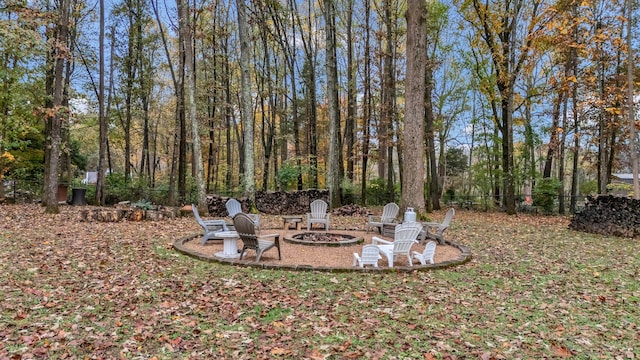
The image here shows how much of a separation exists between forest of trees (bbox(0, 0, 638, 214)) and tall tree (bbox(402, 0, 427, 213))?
35 millimetres

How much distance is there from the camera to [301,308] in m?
4.08

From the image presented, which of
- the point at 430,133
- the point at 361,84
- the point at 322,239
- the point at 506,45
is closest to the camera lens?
the point at 322,239

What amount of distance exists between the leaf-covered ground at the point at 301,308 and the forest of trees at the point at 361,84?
4.95 m

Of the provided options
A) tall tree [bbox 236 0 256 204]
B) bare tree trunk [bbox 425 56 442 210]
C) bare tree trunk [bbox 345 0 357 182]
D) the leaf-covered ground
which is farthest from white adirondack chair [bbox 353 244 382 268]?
bare tree trunk [bbox 345 0 357 182]

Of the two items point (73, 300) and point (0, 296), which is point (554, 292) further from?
point (0, 296)

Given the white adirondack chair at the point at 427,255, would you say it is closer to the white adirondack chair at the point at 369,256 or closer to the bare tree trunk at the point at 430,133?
the white adirondack chair at the point at 369,256

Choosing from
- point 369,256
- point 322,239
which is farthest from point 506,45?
point 369,256

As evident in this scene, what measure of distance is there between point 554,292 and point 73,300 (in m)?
5.82

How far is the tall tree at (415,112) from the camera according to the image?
9.84 meters

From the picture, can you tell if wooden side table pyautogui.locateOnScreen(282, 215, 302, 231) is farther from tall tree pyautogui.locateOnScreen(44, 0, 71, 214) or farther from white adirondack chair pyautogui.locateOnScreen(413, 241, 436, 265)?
tall tree pyautogui.locateOnScreen(44, 0, 71, 214)

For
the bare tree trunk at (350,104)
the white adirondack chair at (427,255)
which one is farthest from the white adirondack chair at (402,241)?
the bare tree trunk at (350,104)

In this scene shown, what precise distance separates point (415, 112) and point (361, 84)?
8553 millimetres

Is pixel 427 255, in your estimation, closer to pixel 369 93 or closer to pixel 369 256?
pixel 369 256

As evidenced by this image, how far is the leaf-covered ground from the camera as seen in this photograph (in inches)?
125
